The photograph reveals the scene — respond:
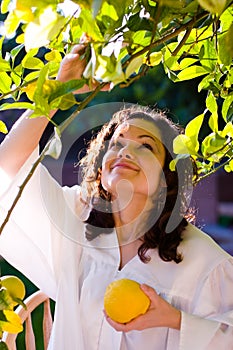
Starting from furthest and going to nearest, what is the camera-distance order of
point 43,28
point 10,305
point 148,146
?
point 148,146
point 10,305
point 43,28

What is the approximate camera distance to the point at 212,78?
0.67 meters

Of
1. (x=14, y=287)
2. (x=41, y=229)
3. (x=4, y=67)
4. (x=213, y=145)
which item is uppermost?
(x=4, y=67)

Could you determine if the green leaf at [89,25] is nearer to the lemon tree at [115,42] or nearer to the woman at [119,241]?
the lemon tree at [115,42]

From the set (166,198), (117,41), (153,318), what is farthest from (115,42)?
(166,198)

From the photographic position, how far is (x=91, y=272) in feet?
3.26

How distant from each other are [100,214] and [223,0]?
2.37ft

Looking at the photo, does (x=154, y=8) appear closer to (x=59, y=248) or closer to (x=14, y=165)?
(x=14, y=165)

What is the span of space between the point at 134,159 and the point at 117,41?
1.65 feet

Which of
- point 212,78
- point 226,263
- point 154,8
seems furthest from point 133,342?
point 154,8

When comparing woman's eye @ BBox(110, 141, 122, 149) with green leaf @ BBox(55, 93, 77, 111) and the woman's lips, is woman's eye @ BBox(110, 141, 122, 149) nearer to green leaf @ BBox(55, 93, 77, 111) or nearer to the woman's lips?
the woman's lips

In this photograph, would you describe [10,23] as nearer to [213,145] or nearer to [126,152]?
[213,145]

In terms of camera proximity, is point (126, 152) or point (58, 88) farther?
point (126, 152)

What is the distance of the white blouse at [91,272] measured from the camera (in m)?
0.88

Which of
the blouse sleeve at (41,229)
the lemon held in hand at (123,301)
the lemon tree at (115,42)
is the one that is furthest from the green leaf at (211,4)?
the blouse sleeve at (41,229)
